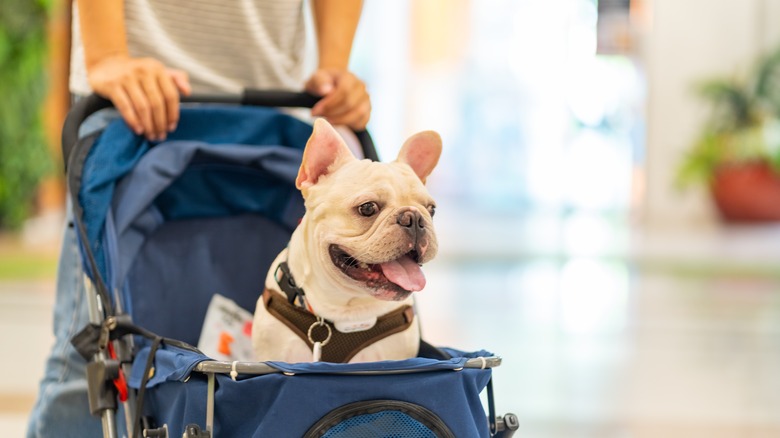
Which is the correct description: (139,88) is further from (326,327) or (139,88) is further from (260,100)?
(326,327)

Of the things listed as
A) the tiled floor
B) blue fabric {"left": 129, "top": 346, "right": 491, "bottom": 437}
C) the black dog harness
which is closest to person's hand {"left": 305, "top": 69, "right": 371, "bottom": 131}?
the black dog harness

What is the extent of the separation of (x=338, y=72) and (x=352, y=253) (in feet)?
2.10

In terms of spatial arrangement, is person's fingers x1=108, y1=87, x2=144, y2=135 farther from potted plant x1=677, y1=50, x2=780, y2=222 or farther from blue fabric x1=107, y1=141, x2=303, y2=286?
potted plant x1=677, y1=50, x2=780, y2=222

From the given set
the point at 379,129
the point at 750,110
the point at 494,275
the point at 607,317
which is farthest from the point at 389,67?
the point at 607,317

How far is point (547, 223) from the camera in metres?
10.7

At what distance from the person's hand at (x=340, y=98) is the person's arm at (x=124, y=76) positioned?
0.25m

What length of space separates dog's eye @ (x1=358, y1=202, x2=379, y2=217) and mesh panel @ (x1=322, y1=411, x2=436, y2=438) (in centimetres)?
30

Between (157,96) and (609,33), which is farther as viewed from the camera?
(609,33)

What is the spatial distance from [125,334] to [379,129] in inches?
495

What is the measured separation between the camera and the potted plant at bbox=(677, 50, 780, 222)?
9.77m

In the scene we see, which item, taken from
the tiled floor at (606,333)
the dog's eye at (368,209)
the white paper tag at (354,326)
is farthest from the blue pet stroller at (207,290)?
the tiled floor at (606,333)

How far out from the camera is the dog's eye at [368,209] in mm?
1442

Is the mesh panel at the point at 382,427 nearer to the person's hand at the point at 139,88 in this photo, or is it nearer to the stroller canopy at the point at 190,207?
the stroller canopy at the point at 190,207

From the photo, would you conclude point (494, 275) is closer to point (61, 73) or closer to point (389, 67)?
point (61, 73)
